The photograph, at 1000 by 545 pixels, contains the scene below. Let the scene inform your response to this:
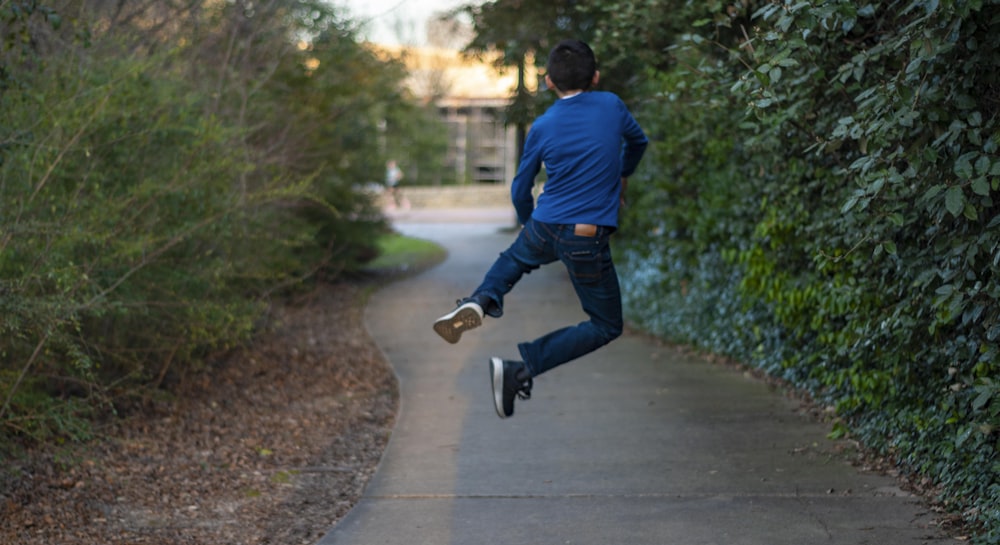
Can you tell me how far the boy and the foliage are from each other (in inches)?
84.4

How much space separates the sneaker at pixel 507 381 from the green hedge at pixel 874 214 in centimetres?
166

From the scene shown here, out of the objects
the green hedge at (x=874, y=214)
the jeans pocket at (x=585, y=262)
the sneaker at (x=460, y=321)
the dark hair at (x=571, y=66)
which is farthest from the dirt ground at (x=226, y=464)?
the green hedge at (x=874, y=214)

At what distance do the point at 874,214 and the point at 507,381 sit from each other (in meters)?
1.96

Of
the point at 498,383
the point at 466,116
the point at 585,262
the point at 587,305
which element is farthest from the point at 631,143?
the point at 466,116

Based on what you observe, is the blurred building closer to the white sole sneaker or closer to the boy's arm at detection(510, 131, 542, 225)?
the boy's arm at detection(510, 131, 542, 225)

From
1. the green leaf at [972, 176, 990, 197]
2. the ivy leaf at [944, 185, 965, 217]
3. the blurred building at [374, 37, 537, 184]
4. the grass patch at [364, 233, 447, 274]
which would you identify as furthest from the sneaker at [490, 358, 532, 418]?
the blurred building at [374, 37, 537, 184]

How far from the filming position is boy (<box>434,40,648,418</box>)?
5840 millimetres

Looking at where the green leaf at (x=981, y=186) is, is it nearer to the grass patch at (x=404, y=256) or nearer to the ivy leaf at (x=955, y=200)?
the ivy leaf at (x=955, y=200)

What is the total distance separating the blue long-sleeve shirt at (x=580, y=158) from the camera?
5848 millimetres

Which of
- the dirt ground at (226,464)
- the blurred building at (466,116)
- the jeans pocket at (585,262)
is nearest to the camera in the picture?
the jeans pocket at (585,262)

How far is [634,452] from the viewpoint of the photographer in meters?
7.17

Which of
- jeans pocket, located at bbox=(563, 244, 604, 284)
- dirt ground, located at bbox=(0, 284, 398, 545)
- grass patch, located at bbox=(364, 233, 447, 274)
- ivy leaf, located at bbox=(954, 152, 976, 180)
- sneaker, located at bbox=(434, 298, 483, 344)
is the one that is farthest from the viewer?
grass patch, located at bbox=(364, 233, 447, 274)

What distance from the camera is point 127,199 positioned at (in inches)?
291

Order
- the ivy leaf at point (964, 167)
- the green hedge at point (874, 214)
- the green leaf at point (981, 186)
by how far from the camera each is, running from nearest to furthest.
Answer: the green leaf at point (981, 186) < the ivy leaf at point (964, 167) < the green hedge at point (874, 214)
